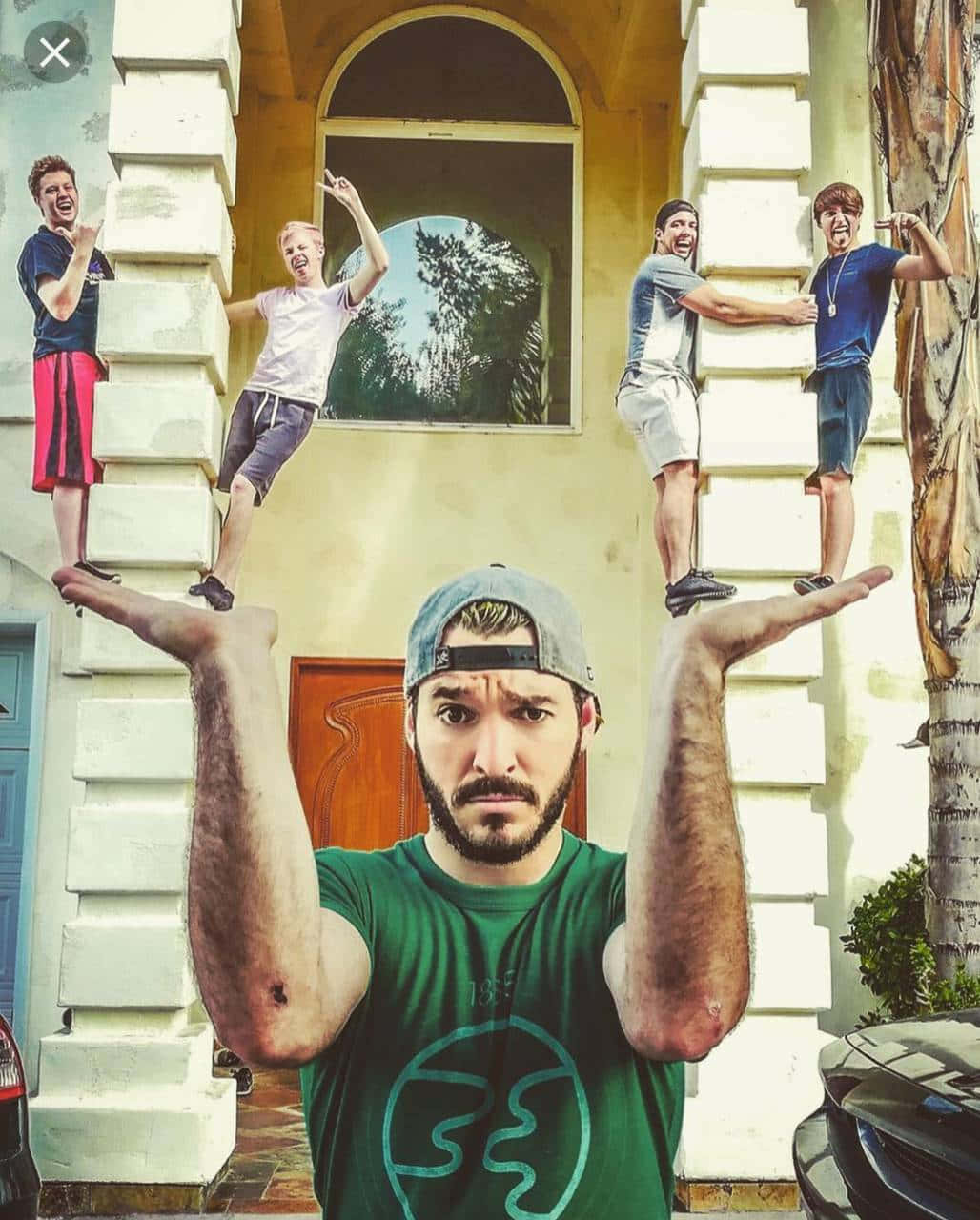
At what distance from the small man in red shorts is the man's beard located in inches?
188

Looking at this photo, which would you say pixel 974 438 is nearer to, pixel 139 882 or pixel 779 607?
pixel 139 882

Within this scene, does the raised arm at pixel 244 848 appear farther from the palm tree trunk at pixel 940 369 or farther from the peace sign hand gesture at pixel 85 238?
the peace sign hand gesture at pixel 85 238

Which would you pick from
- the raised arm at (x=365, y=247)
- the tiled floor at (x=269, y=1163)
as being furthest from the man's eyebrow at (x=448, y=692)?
the raised arm at (x=365, y=247)

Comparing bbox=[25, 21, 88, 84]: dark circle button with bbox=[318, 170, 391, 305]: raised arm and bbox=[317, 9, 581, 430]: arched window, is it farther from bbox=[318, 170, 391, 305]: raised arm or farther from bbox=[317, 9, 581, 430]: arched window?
bbox=[318, 170, 391, 305]: raised arm

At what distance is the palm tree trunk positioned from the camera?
5902 millimetres

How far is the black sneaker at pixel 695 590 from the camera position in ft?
17.6

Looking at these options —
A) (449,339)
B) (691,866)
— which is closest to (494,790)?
(691,866)

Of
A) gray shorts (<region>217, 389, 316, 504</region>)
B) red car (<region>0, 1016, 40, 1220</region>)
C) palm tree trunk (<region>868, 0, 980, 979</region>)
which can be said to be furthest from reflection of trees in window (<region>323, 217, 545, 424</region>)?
red car (<region>0, 1016, 40, 1220</region>)

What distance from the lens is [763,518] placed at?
214 inches

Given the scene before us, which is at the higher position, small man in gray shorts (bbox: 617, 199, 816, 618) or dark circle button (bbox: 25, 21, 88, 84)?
dark circle button (bbox: 25, 21, 88, 84)

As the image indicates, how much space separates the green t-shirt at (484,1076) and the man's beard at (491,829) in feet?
0.23

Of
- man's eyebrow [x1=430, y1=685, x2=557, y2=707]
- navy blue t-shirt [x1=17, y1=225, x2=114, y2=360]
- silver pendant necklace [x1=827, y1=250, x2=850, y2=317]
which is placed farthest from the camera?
navy blue t-shirt [x1=17, y1=225, x2=114, y2=360]

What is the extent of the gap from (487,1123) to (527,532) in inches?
252

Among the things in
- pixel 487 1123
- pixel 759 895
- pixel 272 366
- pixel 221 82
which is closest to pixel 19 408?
pixel 272 366
